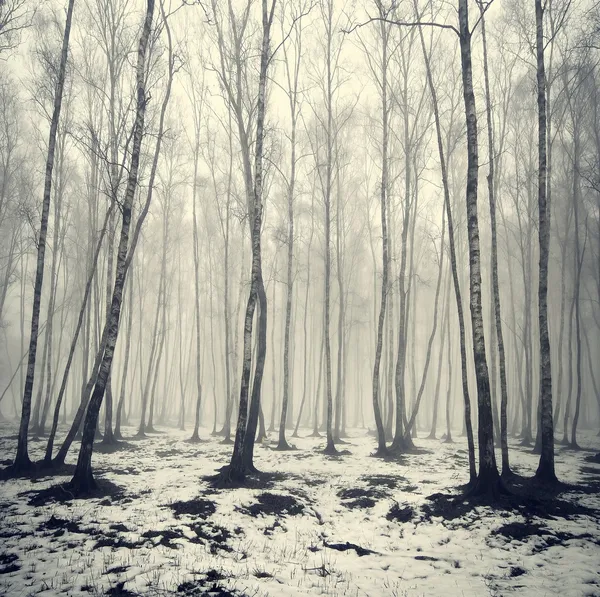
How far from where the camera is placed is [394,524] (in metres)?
5.97

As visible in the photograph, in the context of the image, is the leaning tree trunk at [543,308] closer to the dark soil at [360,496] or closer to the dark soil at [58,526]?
the dark soil at [360,496]

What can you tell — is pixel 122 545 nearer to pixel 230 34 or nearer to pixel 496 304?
pixel 496 304

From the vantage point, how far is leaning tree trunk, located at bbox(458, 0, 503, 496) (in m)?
6.65

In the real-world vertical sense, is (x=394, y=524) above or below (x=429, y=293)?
below

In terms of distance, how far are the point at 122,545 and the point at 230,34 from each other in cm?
1433

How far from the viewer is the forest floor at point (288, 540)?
391 centimetres

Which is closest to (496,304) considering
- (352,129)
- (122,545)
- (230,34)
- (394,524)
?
(394,524)

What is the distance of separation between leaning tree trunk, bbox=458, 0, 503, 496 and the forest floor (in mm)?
677

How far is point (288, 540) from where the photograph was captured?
529 cm

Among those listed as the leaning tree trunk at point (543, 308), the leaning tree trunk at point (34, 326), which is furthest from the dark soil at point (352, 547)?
the leaning tree trunk at point (34, 326)

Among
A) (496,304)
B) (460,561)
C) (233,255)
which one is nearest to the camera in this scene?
(460,561)

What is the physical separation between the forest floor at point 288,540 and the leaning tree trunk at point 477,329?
68cm

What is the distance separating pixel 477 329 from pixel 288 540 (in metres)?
4.97

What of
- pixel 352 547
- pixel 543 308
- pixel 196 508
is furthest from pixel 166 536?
pixel 543 308
